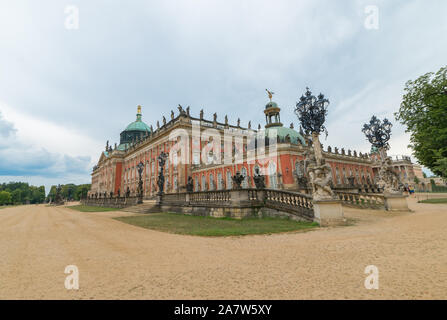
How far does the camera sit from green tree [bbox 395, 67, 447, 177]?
16.5 meters

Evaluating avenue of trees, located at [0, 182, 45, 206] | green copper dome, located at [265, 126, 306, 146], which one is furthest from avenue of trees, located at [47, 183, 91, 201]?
green copper dome, located at [265, 126, 306, 146]

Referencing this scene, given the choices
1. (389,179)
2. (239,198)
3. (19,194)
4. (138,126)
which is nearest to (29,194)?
(19,194)

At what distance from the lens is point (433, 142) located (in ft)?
54.6

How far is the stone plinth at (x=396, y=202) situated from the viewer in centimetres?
1226

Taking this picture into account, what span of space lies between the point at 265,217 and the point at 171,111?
30245 mm

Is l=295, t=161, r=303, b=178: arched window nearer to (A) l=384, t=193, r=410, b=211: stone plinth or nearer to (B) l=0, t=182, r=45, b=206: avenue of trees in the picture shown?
(A) l=384, t=193, r=410, b=211: stone plinth

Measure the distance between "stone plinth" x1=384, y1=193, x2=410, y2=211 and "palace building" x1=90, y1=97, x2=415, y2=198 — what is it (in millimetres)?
8543

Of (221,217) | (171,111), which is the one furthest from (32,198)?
(221,217)

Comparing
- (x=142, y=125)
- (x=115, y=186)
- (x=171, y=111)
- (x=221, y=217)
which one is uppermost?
(x=142, y=125)

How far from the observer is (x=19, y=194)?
91.8 meters

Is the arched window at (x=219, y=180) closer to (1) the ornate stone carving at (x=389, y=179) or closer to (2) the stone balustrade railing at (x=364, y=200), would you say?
(2) the stone balustrade railing at (x=364, y=200)

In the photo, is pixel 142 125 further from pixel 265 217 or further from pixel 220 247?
pixel 220 247

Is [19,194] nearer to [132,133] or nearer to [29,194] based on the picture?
[29,194]

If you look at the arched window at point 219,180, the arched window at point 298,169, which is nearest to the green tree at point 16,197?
the arched window at point 219,180
